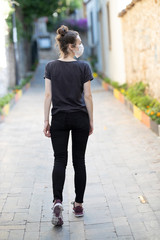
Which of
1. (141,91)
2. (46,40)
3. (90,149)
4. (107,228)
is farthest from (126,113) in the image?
(46,40)

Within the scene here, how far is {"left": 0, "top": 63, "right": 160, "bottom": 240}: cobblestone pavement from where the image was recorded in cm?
376

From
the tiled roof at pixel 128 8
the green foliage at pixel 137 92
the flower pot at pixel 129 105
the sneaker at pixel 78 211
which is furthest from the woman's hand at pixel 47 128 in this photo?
the tiled roof at pixel 128 8

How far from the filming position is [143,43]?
9523mm

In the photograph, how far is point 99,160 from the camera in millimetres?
6141

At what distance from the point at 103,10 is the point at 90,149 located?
37.2 ft

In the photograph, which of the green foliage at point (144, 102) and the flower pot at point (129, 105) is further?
the flower pot at point (129, 105)

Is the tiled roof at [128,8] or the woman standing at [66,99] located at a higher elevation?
the tiled roof at [128,8]

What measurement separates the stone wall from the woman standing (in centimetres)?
452

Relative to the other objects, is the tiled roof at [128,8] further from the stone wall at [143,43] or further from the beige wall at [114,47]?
the beige wall at [114,47]

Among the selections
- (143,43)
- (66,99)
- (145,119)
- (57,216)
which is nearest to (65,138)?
(66,99)

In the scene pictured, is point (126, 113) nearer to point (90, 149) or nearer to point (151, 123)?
point (151, 123)

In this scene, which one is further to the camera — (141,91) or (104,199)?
(141,91)

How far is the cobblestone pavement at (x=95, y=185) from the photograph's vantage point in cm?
376

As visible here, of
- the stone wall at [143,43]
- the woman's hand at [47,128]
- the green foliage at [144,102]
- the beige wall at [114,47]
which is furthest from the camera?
the beige wall at [114,47]
